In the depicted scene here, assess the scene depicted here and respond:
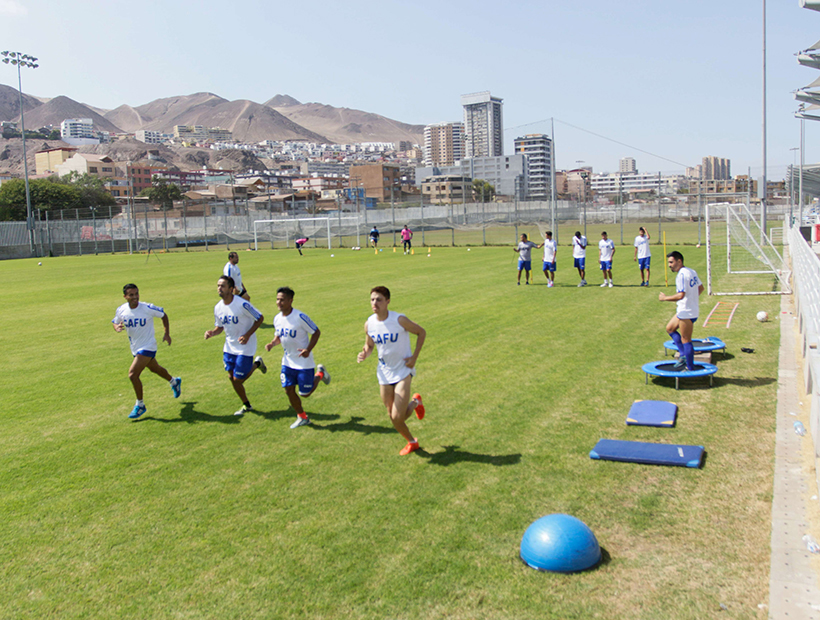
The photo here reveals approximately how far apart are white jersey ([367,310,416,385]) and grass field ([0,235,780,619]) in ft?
3.05

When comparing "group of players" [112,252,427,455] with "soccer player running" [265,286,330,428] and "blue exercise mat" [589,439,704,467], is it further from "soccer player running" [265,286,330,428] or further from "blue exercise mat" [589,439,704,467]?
"blue exercise mat" [589,439,704,467]

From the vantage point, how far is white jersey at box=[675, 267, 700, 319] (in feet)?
32.2

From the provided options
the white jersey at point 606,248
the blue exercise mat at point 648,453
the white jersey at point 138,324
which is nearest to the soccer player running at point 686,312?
the blue exercise mat at point 648,453

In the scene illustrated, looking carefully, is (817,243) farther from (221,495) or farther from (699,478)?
(221,495)

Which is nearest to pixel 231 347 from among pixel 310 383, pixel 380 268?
pixel 310 383

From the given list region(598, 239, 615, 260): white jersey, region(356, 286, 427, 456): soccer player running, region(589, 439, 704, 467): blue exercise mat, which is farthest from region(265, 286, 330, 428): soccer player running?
region(598, 239, 615, 260): white jersey

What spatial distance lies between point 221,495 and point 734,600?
4.50 meters

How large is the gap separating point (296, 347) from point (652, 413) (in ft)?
15.1

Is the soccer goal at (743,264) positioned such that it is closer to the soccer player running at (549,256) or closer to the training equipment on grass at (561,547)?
the soccer player running at (549,256)

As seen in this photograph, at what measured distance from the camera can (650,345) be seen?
12617 mm

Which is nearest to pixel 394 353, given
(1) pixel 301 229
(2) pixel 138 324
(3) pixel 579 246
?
(2) pixel 138 324

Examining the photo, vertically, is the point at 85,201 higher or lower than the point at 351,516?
higher

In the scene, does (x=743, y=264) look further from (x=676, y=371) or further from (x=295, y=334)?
(x=295, y=334)

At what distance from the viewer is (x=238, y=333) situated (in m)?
9.16
